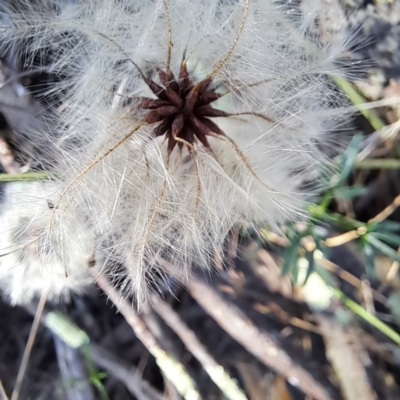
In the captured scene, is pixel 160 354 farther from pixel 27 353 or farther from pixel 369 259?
pixel 369 259

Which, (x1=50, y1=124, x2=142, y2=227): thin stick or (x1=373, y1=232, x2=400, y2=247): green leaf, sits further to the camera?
(x1=373, y1=232, x2=400, y2=247): green leaf

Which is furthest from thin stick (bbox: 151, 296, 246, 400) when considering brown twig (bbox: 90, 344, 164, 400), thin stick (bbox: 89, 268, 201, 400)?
brown twig (bbox: 90, 344, 164, 400)

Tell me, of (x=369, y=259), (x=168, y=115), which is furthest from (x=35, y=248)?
(x=369, y=259)

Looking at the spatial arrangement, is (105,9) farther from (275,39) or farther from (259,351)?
(259,351)

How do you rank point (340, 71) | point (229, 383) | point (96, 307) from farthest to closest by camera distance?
1. point (96, 307)
2. point (229, 383)
3. point (340, 71)

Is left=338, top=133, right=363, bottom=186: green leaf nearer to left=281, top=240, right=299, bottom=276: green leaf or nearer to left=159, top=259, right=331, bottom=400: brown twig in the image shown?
left=281, top=240, right=299, bottom=276: green leaf

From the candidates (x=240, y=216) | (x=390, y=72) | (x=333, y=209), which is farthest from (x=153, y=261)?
(x=390, y=72)
